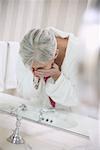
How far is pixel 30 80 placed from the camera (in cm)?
69

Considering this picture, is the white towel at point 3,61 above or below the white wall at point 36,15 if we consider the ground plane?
below

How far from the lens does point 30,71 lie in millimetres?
663

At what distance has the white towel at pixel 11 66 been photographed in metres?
0.71

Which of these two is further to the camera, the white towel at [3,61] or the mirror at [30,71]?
the white towel at [3,61]

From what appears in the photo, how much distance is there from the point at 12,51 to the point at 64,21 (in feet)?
0.64

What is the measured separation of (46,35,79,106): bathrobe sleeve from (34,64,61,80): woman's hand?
0.04ft

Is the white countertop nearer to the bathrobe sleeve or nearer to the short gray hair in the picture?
the bathrobe sleeve

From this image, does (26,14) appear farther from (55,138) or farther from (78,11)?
(55,138)

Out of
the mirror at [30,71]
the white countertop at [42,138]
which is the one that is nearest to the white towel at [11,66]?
the mirror at [30,71]

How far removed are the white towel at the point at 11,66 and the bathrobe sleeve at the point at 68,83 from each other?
13 cm

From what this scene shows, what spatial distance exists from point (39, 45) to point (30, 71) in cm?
10

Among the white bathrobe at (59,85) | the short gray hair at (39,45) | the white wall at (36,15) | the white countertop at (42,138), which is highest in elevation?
the white wall at (36,15)

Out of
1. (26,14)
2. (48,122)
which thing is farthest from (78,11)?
(48,122)

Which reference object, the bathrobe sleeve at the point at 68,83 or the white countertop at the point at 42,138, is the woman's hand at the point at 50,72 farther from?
the white countertop at the point at 42,138
